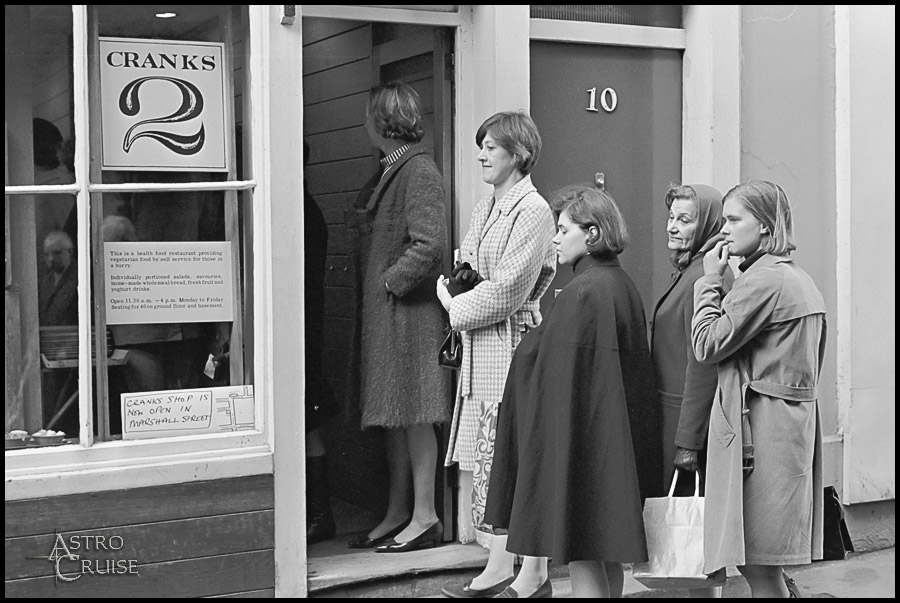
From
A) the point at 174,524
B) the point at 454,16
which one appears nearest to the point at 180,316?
the point at 174,524

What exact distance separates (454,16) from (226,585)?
2617 millimetres

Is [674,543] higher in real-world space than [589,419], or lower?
lower

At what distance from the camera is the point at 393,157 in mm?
5059

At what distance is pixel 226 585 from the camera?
175 inches

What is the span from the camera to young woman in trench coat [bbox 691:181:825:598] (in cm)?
381

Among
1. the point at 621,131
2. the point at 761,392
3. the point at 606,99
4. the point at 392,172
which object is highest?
the point at 606,99

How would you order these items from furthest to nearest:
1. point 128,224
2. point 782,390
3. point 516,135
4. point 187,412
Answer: point 516,135
point 187,412
point 128,224
point 782,390

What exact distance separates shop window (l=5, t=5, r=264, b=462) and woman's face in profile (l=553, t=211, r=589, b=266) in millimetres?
1277

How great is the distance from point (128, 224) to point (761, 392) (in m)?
2.43

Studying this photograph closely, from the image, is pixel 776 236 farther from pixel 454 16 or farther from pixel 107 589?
pixel 107 589

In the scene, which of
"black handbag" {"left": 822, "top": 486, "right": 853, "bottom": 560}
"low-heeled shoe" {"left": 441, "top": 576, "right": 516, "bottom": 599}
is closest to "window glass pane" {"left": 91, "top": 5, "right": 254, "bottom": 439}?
"low-heeled shoe" {"left": 441, "top": 576, "right": 516, "bottom": 599}

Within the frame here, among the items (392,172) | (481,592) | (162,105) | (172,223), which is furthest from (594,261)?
(162,105)

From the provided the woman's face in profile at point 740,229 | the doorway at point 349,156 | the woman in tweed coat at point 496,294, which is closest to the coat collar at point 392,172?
the doorway at point 349,156

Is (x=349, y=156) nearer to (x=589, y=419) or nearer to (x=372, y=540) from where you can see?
(x=372, y=540)
